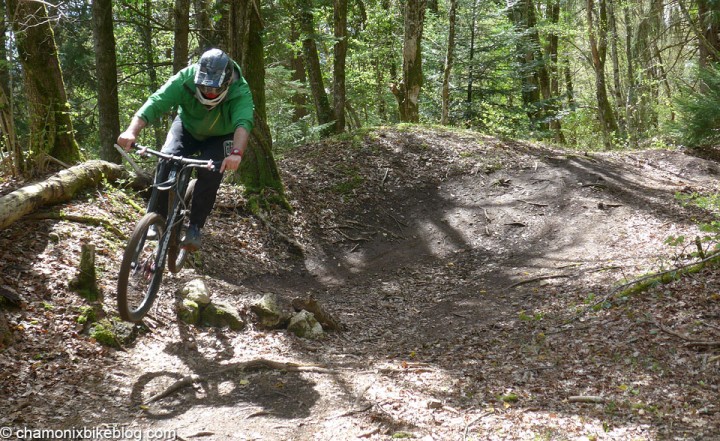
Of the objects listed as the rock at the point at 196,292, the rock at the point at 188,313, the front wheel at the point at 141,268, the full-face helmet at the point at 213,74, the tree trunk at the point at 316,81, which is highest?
the tree trunk at the point at 316,81

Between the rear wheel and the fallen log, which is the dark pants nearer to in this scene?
the rear wheel

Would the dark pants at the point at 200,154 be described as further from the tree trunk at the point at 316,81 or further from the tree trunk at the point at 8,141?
the tree trunk at the point at 316,81

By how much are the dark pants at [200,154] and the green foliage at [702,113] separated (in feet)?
43.8

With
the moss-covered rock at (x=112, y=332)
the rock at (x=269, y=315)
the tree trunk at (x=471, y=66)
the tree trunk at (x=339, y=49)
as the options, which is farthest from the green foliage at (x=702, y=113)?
the moss-covered rock at (x=112, y=332)

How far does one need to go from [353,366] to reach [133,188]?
4.64 m

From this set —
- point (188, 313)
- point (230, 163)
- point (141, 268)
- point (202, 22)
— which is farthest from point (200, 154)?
point (202, 22)

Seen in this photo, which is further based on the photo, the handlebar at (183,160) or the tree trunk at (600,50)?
the tree trunk at (600,50)

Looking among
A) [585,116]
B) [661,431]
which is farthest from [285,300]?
[585,116]

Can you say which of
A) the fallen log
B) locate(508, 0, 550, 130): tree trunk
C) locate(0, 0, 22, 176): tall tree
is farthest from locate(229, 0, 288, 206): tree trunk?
locate(508, 0, 550, 130): tree trunk

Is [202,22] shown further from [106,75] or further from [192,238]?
[192,238]

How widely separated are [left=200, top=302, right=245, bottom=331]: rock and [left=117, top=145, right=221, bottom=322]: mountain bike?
2.10 ft

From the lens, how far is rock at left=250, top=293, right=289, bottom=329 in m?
5.89

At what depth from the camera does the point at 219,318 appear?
18.8ft

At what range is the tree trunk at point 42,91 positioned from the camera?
7.28 meters
